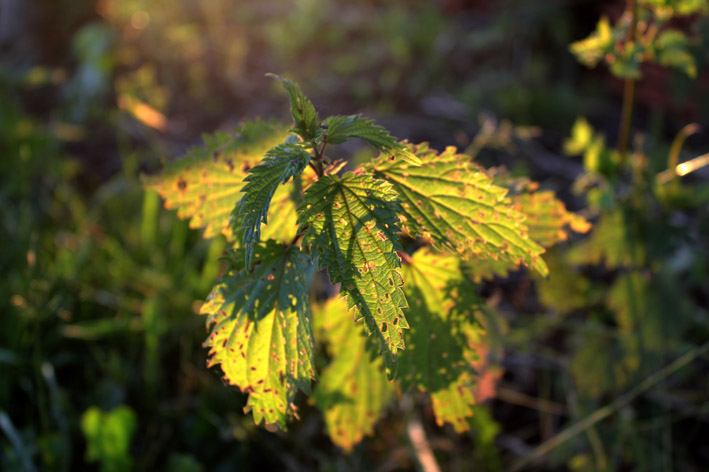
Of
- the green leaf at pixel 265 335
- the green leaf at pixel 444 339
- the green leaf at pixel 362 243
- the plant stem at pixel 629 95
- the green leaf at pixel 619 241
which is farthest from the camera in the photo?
the green leaf at pixel 619 241

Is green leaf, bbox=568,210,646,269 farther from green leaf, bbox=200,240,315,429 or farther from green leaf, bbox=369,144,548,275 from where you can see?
green leaf, bbox=200,240,315,429

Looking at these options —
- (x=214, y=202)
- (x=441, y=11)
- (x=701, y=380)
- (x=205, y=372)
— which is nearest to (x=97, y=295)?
(x=205, y=372)

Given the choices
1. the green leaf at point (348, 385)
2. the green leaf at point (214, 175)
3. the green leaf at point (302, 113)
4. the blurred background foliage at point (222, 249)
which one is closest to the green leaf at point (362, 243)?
the green leaf at point (302, 113)

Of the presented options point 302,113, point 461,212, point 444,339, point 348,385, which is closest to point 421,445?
point 348,385

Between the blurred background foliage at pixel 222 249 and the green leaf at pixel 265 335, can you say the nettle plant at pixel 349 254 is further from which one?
the blurred background foliage at pixel 222 249

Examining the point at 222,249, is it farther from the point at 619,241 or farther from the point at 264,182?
the point at 619,241

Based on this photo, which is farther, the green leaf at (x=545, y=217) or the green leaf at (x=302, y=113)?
the green leaf at (x=545, y=217)

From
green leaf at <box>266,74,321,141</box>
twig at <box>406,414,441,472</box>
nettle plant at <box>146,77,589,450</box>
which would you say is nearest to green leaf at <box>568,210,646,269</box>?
nettle plant at <box>146,77,589,450</box>
